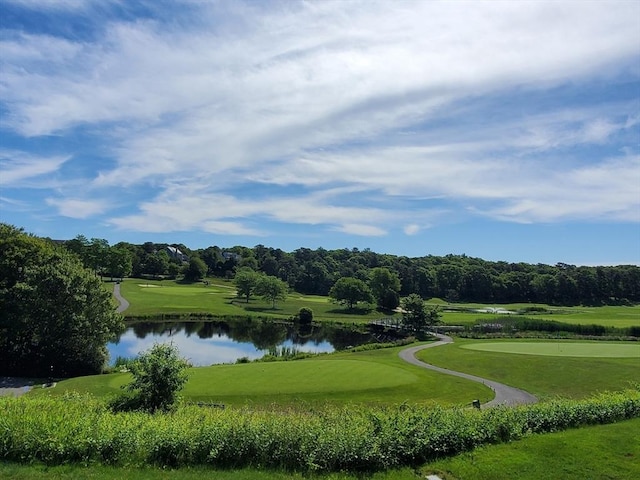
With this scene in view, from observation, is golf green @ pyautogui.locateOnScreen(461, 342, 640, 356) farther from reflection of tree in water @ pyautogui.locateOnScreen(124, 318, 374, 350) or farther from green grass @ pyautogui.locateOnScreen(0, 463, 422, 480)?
green grass @ pyautogui.locateOnScreen(0, 463, 422, 480)

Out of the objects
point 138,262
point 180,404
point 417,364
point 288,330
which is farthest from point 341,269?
point 180,404

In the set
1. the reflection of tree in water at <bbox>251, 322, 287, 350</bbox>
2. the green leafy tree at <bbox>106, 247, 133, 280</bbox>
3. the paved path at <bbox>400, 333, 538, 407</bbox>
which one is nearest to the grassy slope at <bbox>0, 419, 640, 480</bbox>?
the paved path at <bbox>400, 333, 538, 407</bbox>

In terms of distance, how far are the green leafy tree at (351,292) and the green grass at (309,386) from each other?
225ft

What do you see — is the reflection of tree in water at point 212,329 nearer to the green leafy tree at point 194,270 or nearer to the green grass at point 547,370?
the green grass at point 547,370

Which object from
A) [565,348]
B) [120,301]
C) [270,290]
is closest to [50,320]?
[565,348]

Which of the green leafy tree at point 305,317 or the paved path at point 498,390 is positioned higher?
the green leafy tree at point 305,317

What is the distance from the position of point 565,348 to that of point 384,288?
63.8 m

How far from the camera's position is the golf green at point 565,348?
151ft

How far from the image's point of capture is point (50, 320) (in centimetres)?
3588

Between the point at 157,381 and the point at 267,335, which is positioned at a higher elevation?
the point at 157,381

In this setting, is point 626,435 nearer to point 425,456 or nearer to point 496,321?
point 425,456

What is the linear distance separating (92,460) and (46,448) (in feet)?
4.21

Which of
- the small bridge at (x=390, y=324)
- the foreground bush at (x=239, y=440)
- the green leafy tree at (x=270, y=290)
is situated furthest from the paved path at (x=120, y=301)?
the foreground bush at (x=239, y=440)

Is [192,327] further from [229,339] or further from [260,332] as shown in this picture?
[229,339]
